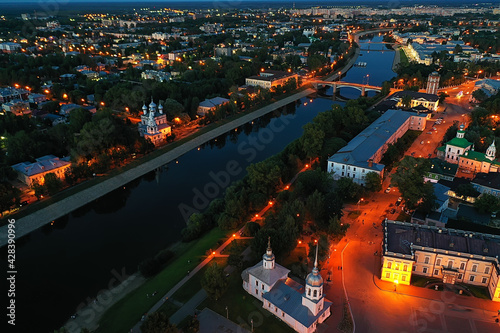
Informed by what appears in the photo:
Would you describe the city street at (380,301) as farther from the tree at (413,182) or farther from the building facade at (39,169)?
the building facade at (39,169)

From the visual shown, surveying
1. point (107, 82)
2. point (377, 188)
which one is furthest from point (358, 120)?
point (107, 82)

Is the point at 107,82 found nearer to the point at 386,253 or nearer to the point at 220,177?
the point at 220,177

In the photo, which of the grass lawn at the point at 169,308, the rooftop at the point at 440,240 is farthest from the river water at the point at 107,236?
the rooftop at the point at 440,240

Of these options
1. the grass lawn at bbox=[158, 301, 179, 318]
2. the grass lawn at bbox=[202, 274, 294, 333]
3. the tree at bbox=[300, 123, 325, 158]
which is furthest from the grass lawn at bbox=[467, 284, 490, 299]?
the tree at bbox=[300, 123, 325, 158]

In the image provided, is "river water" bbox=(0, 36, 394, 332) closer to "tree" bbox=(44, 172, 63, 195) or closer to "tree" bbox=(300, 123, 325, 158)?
"tree" bbox=(44, 172, 63, 195)

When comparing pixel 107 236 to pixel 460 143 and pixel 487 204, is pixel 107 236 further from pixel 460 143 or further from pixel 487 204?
pixel 460 143

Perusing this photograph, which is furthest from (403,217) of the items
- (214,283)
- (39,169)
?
(39,169)
